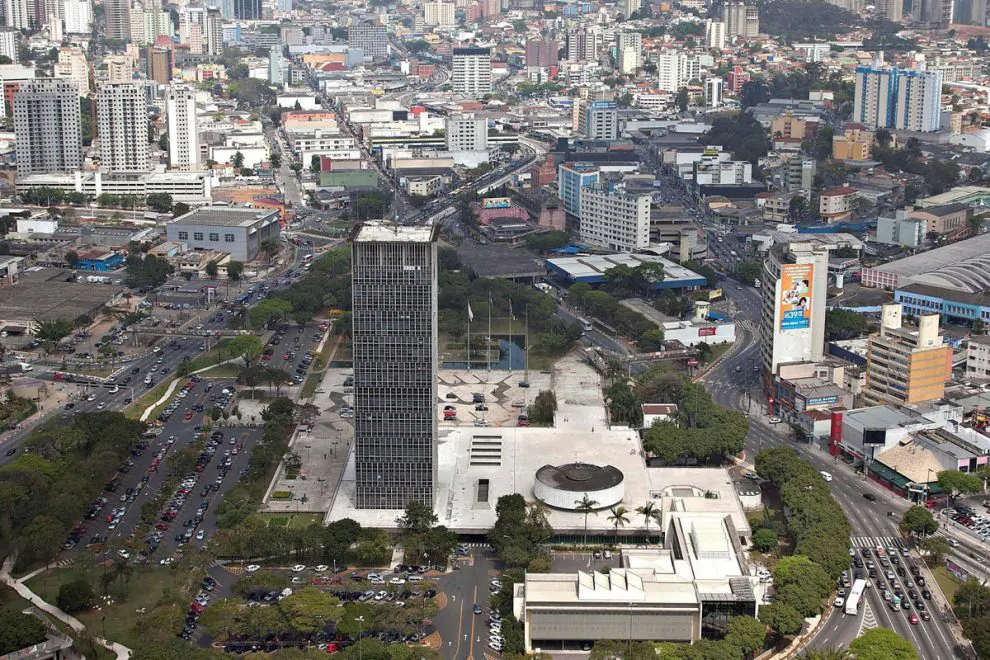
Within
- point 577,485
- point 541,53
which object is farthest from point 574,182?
point 541,53

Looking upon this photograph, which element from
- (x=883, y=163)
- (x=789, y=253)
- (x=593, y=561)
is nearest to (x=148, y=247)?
(x=789, y=253)

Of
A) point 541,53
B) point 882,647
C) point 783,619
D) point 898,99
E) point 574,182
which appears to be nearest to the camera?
point 882,647

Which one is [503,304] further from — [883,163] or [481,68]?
[481,68]

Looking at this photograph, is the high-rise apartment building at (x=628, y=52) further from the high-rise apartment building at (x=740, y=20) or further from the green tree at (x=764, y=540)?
Answer: the green tree at (x=764, y=540)

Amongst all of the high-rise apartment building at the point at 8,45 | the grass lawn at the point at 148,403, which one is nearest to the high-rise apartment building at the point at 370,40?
the high-rise apartment building at the point at 8,45

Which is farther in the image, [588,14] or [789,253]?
[588,14]

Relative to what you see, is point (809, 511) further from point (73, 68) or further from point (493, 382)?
point (73, 68)

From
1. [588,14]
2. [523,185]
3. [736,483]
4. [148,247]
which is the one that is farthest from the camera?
[588,14]

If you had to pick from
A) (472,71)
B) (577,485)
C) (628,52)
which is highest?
(628,52)
